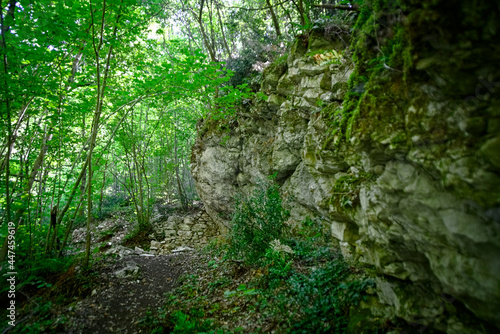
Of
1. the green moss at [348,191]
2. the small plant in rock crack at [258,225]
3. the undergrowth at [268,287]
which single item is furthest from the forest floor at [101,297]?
the green moss at [348,191]

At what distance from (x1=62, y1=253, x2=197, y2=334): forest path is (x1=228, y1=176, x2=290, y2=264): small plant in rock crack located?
2160 mm

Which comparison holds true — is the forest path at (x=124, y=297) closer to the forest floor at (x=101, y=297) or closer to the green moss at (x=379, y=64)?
the forest floor at (x=101, y=297)

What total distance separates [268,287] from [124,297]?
3284mm

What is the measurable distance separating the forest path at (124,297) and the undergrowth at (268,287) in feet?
1.22

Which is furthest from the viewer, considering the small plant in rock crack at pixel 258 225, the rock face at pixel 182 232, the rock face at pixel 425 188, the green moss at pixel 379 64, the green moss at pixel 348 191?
the rock face at pixel 182 232

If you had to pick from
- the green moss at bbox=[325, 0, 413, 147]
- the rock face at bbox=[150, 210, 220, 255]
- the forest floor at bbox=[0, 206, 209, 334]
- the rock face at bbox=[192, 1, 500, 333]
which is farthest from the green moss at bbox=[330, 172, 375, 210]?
the rock face at bbox=[150, 210, 220, 255]

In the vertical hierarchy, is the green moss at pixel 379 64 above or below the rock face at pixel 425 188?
above

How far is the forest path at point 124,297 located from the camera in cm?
413

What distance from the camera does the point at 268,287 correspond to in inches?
175

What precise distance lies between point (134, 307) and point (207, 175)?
6.32m

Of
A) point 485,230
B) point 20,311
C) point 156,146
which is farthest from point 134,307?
point 156,146

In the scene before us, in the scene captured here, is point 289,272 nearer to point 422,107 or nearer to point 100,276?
point 422,107

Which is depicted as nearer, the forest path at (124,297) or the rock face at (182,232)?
the forest path at (124,297)

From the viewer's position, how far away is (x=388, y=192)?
253cm
